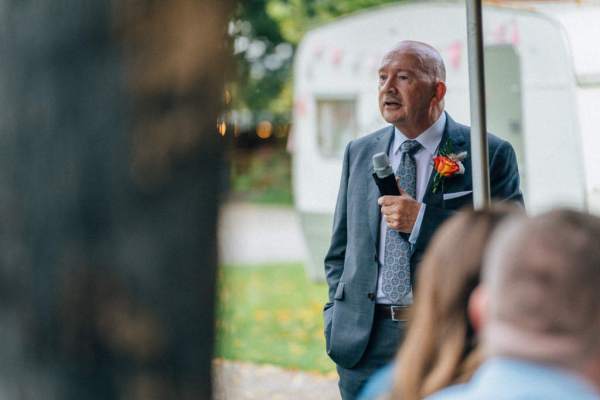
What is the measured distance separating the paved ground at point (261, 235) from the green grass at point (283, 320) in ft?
1.37

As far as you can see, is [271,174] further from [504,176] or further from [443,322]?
[443,322]

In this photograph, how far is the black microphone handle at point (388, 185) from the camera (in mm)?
3864

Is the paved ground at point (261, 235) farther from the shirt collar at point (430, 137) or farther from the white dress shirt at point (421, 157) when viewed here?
the shirt collar at point (430, 137)

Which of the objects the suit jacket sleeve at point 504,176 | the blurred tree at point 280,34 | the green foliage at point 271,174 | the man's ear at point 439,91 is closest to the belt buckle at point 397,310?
the suit jacket sleeve at point 504,176

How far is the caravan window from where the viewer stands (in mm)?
12695

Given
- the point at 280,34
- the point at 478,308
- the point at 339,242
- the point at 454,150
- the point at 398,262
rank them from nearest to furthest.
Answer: the point at 478,308 → the point at 398,262 → the point at 454,150 → the point at 339,242 → the point at 280,34

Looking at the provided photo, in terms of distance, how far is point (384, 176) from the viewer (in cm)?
384

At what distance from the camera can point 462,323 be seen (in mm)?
1812

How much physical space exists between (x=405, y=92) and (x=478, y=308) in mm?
2392

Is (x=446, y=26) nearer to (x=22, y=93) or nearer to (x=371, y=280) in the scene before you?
(x=371, y=280)

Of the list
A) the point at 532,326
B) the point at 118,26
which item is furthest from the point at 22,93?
the point at 532,326

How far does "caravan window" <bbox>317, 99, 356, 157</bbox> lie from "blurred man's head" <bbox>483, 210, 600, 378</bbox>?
36.1 feet

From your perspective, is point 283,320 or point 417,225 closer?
point 417,225

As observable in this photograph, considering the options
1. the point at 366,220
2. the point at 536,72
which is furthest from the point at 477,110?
the point at 536,72
